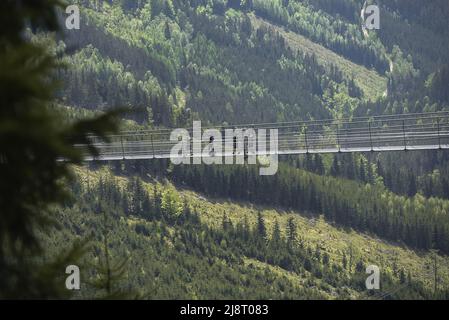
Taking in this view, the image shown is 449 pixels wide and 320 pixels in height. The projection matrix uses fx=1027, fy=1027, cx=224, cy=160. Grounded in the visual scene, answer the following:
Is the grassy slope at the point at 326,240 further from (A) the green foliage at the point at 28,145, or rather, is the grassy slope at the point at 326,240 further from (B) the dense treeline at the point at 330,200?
(A) the green foliage at the point at 28,145

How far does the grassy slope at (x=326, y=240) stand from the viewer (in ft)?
363

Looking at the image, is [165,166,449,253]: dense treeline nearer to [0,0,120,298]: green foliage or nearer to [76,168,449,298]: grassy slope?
[76,168,449,298]: grassy slope

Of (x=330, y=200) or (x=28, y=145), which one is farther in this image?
(x=330, y=200)

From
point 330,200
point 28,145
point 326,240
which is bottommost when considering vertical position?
point 326,240

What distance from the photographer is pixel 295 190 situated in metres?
134

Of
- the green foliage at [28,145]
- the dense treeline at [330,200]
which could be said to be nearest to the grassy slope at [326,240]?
the dense treeline at [330,200]

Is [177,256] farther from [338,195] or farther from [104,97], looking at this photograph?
[104,97]

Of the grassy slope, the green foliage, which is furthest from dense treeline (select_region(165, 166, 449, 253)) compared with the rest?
the green foliage

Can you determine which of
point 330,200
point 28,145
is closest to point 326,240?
point 330,200

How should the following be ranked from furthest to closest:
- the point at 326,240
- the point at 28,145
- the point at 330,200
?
the point at 330,200 < the point at 326,240 < the point at 28,145

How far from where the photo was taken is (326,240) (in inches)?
4737

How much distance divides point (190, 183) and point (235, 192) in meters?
8.07

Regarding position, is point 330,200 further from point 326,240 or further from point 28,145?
point 28,145
